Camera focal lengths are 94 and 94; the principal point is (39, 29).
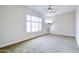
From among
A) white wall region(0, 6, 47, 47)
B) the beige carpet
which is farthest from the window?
the beige carpet

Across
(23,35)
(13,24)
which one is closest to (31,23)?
(23,35)

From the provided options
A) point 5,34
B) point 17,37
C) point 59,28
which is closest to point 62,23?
point 59,28

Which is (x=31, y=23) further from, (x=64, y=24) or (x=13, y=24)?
(x=64, y=24)

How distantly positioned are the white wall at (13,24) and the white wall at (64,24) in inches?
158

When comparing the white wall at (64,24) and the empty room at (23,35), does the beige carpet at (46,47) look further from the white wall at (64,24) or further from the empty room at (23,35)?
the white wall at (64,24)

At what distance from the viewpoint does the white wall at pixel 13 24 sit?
3881mm

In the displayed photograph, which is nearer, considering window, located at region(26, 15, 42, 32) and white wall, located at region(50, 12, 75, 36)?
window, located at region(26, 15, 42, 32)

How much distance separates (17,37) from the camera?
15.4ft

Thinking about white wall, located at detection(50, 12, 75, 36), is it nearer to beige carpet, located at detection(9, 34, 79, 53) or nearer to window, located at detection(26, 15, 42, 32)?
window, located at detection(26, 15, 42, 32)

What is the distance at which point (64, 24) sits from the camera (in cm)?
828


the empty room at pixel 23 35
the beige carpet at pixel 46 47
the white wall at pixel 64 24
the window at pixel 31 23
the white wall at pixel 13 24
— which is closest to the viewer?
the beige carpet at pixel 46 47

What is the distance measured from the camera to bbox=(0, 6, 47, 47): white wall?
3881 mm

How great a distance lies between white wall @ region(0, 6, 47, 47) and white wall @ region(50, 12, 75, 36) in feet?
13.1

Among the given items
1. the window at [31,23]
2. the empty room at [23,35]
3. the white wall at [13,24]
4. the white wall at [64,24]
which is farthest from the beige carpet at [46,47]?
the white wall at [64,24]
